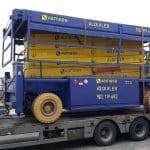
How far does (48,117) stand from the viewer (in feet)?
32.3

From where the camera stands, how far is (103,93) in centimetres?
1089

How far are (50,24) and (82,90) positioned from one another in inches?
77.4

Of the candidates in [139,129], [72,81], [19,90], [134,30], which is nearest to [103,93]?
[72,81]

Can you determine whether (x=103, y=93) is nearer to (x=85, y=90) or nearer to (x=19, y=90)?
(x=85, y=90)

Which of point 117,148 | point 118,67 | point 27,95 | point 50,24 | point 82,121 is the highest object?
point 50,24

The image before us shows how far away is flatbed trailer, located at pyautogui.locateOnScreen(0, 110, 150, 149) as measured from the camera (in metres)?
9.34

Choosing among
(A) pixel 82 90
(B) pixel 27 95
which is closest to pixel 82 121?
(A) pixel 82 90

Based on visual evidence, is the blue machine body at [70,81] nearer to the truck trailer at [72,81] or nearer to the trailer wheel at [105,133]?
the truck trailer at [72,81]

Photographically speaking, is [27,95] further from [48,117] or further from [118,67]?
[118,67]

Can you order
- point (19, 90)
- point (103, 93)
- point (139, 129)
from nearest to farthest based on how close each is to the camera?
point (19, 90) → point (103, 93) → point (139, 129)

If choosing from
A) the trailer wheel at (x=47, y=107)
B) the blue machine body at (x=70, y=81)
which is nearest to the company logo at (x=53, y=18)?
the blue machine body at (x=70, y=81)

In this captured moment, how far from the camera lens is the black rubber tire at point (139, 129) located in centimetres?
1136

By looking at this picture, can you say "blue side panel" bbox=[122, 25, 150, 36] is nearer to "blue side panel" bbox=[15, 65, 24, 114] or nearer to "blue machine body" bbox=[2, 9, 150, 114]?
"blue machine body" bbox=[2, 9, 150, 114]

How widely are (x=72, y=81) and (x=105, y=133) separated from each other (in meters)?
1.87
